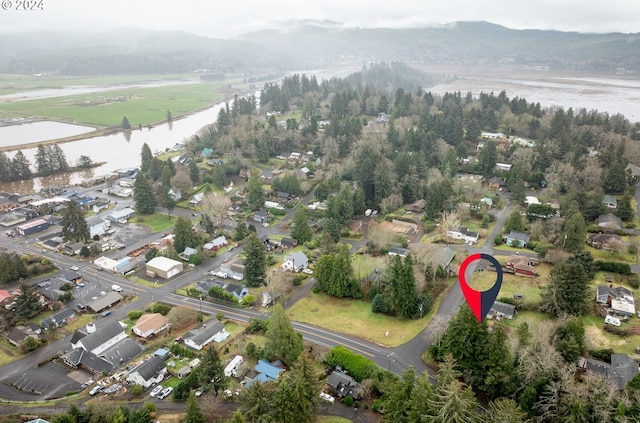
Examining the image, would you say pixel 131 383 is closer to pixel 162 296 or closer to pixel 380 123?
pixel 162 296

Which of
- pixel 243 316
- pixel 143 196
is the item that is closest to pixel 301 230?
pixel 243 316

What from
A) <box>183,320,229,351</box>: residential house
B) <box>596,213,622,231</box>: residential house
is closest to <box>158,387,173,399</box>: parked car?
<box>183,320,229,351</box>: residential house

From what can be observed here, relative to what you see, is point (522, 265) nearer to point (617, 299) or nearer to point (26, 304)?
point (617, 299)

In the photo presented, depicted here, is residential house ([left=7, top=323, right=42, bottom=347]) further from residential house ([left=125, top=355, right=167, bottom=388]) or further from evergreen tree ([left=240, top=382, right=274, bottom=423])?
evergreen tree ([left=240, top=382, right=274, bottom=423])

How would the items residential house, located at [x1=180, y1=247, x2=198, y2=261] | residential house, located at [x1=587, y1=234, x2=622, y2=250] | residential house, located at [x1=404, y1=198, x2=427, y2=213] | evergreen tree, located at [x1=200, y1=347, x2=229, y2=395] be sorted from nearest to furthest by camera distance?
evergreen tree, located at [x1=200, y1=347, x2=229, y2=395] → residential house, located at [x1=587, y1=234, x2=622, y2=250] → residential house, located at [x1=180, y1=247, x2=198, y2=261] → residential house, located at [x1=404, y1=198, x2=427, y2=213]

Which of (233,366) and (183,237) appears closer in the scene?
(233,366)

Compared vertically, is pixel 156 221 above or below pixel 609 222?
below
